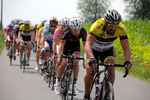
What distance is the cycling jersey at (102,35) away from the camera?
4441 millimetres

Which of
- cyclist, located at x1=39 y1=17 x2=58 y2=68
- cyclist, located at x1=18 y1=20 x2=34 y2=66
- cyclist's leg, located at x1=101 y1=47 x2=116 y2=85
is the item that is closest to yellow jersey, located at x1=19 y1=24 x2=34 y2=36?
cyclist, located at x1=18 y1=20 x2=34 y2=66

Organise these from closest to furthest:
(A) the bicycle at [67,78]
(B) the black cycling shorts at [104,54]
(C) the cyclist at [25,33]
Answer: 1. (B) the black cycling shorts at [104,54]
2. (A) the bicycle at [67,78]
3. (C) the cyclist at [25,33]

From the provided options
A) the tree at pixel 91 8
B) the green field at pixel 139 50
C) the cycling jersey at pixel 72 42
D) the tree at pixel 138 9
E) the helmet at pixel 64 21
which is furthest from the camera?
the tree at pixel 91 8

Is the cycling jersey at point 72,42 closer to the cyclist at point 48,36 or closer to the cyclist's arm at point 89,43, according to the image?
the cyclist's arm at point 89,43

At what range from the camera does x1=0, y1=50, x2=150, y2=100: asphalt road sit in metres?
6.58

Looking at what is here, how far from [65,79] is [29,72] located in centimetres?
482

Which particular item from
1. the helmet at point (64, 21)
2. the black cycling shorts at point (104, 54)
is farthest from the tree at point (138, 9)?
the black cycling shorts at point (104, 54)

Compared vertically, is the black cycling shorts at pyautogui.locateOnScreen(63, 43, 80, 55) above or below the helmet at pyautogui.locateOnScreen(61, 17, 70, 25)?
below

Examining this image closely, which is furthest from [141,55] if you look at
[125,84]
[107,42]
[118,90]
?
[107,42]

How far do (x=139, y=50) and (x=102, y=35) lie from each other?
8.71m

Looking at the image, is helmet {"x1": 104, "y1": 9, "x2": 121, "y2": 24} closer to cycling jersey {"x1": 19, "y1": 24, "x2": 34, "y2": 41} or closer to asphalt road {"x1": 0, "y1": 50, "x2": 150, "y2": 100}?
asphalt road {"x1": 0, "y1": 50, "x2": 150, "y2": 100}

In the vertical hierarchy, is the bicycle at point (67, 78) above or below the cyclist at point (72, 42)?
below

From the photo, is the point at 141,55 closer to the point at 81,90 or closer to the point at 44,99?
the point at 81,90

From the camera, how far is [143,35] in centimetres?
1539
